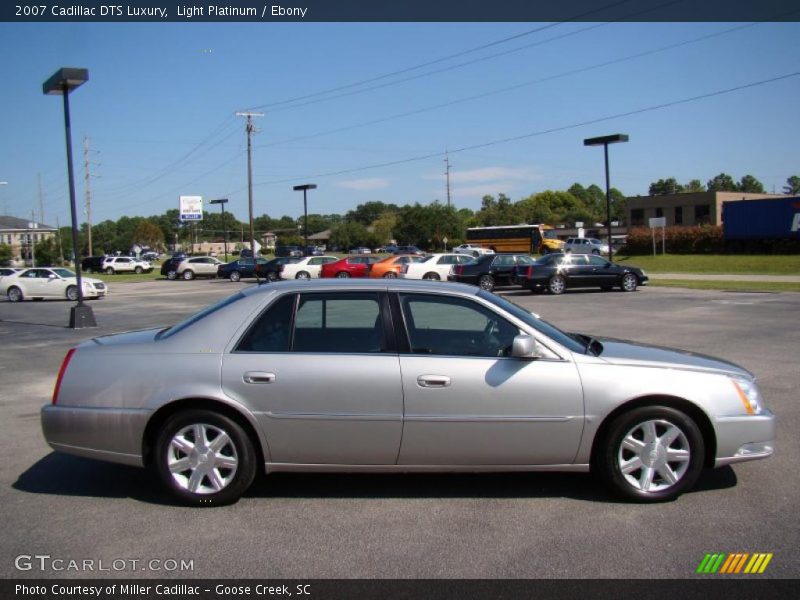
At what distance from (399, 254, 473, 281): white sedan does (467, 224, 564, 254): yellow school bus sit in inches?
1510

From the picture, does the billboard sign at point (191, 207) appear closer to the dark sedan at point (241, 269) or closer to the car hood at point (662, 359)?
the dark sedan at point (241, 269)

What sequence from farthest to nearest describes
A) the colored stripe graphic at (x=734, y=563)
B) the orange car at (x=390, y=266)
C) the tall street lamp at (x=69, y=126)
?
→ the orange car at (x=390, y=266), the tall street lamp at (x=69, y=126), the colored stripe graphic at (x=734, y=563)

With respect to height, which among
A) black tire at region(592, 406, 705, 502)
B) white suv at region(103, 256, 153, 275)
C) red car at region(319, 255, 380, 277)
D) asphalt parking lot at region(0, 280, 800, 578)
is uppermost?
white suv at region(103, 256, 153, 275)

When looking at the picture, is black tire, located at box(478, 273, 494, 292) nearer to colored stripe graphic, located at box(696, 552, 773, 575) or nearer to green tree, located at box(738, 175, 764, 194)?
colored stripe graphic, located at box(696, 552, 773, 575)

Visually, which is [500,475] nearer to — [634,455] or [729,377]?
[634,455]

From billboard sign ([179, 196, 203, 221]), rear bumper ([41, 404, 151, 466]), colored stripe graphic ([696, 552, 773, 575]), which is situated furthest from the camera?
billboard sign ([179, 196, 203, 221])

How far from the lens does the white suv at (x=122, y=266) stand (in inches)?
2501

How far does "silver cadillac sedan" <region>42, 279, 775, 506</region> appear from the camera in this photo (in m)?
4.57

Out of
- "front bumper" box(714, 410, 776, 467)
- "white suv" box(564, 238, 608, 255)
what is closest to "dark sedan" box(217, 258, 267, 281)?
"white suv" box(564, 238, 608, 255)

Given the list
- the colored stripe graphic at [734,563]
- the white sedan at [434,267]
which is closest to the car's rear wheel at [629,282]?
the white sedan at [434,267]

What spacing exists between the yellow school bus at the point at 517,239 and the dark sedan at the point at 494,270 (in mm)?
40511

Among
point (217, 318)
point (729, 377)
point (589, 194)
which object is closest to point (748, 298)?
point (729, 377)

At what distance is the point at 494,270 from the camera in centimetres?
2870
